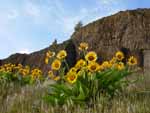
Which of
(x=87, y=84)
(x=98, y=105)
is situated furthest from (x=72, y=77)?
(x=98, y=105)

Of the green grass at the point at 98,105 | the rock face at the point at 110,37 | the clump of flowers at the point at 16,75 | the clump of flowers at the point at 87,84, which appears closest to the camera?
the green grass at the point at 98,105

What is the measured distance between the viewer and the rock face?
23.6m

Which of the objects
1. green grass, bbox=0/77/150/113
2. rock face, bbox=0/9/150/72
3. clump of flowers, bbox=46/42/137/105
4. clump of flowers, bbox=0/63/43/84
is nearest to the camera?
green grass, bbox=0/77/150/113

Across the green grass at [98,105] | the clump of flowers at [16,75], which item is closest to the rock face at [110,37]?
the clump of flowers at [16,75]

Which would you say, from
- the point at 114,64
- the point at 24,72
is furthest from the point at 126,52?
the point at 114,64

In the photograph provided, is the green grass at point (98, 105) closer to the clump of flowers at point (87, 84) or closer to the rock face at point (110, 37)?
the clump of flowers at point (87, 84)

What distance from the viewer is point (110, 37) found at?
25.5 meters

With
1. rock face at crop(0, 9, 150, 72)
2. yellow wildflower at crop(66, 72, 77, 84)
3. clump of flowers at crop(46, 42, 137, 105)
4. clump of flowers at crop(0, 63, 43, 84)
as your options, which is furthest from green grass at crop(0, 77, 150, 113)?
rock face at crop(0, 9, 150, 72)

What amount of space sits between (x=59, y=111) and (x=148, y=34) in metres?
18.4

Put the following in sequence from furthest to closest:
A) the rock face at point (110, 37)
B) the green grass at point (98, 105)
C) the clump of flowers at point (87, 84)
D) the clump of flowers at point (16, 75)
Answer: the rock face at point (110, 37)
the clump of flowers at point (16, 75)
the clump of flowers at point (87, 84)
the green grass at point (98, 105)

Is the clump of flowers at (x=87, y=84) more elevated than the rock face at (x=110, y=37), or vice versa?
the rock face at (x=110, y=37)

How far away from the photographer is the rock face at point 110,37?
23.6 metres

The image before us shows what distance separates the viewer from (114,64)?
7332mm

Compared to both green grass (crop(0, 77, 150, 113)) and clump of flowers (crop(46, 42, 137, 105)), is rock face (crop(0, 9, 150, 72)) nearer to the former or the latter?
green grass (crop(0, 77, 150, 113))
